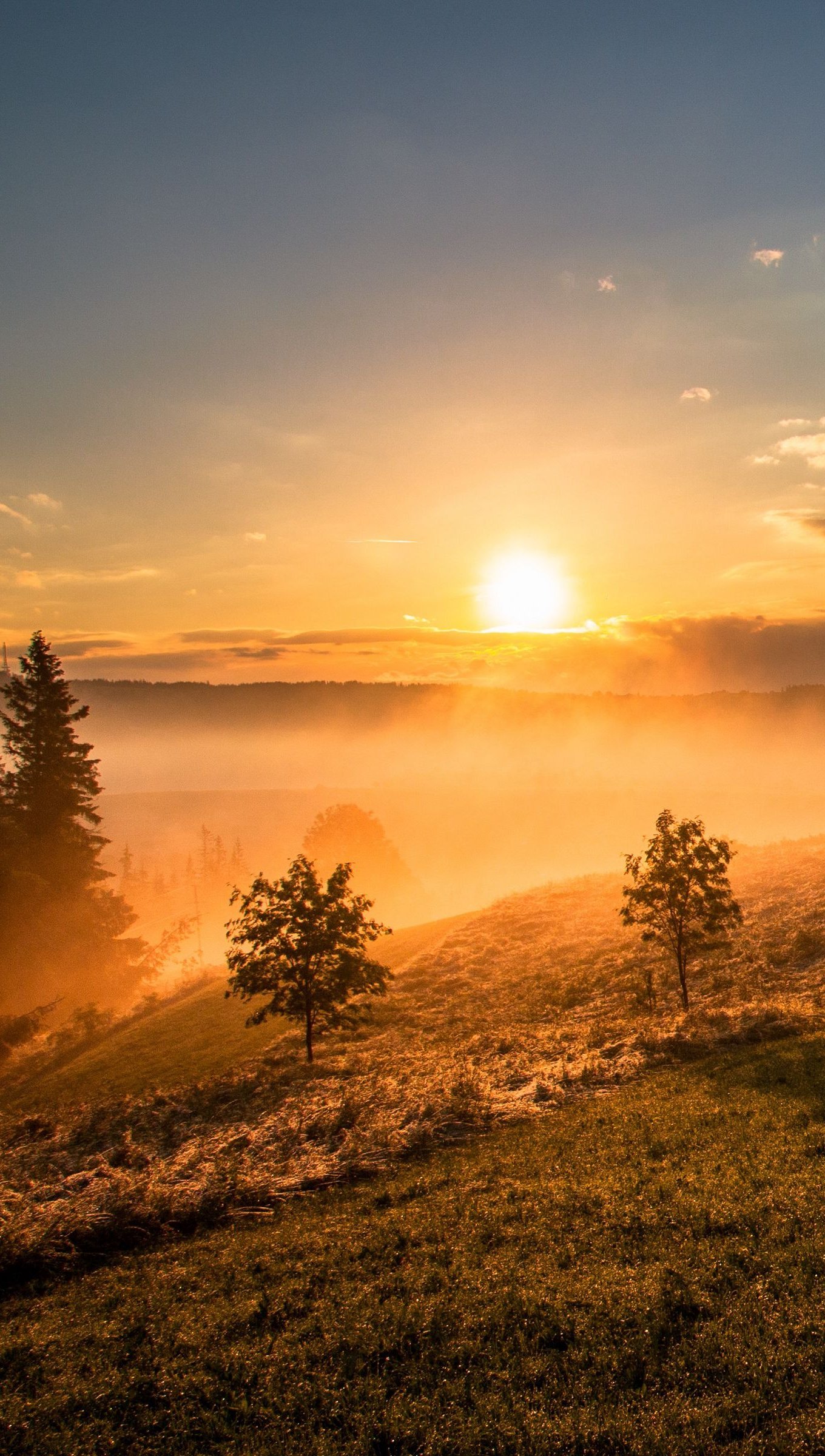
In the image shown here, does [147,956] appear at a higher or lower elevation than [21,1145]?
lower

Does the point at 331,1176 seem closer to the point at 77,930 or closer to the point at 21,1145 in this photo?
→ the point at 21,1145

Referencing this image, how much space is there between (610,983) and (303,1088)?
20.7 metres

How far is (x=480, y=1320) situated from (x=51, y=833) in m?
55.3

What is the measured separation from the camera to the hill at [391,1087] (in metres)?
20.5

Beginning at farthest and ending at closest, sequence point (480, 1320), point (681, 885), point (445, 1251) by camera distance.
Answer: point (681, 885) < point (445, 1251) < point (480, 1320)

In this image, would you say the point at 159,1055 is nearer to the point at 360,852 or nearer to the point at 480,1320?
the point at 480,1320

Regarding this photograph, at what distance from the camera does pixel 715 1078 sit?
24.6 meters

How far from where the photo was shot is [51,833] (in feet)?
194

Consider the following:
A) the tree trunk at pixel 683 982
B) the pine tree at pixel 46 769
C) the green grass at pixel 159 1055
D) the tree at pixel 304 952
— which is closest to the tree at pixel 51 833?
the pine tree at pixel 46 769

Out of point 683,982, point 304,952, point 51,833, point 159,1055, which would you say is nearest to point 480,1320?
point 304,952

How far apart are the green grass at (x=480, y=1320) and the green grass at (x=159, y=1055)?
2126 centimetres

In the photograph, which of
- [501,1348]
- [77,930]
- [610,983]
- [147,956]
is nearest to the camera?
[501,1348]

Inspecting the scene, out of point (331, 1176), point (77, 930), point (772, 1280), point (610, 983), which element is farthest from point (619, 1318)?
point (77, 930)

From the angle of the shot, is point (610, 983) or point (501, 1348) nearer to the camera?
point (501, 1348)
